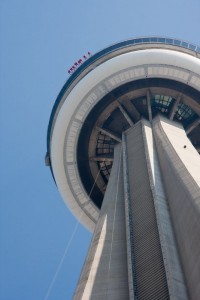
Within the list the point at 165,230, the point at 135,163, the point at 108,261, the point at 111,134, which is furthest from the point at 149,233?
the point at 111,134

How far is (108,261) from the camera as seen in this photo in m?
16.6

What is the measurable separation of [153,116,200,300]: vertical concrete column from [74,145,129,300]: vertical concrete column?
8.53ft

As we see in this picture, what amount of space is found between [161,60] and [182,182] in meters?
14.8

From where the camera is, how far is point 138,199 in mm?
20031

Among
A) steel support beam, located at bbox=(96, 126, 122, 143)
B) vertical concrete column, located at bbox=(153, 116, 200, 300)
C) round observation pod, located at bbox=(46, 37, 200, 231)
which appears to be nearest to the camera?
vertical concrete column, located at bbox=(153, 116, 200, 300)

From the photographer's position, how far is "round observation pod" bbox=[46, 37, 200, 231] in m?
30.4

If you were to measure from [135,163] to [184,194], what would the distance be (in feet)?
25.4

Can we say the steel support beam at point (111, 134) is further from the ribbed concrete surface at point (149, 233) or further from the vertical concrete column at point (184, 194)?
the ribbed concrete surface at point (149, 233)

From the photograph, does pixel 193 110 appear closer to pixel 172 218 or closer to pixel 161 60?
pixel 161 60

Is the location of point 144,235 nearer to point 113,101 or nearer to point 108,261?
point 108,261

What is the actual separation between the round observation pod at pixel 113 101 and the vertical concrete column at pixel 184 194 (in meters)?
5.91

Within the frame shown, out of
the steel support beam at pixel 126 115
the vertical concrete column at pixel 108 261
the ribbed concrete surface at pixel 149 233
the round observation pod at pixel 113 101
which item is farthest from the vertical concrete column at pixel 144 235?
the round observation pod at pixel 113 101

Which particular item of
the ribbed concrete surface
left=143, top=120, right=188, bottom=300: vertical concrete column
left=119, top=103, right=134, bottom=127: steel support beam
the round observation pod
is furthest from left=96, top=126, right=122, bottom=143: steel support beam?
the ribbed concrete surface

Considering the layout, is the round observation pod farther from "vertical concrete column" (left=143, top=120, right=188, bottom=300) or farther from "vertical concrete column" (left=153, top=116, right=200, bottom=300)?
"vertical concrete column" (left=143, top=120, right=188, bottom=300)
